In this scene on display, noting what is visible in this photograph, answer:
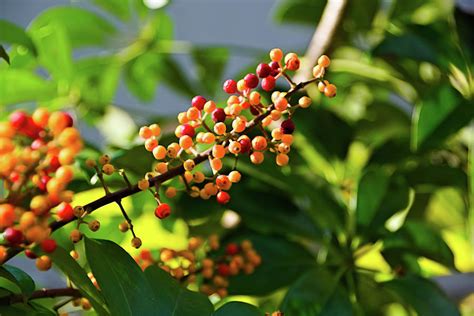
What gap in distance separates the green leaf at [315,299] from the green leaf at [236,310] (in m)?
0.07

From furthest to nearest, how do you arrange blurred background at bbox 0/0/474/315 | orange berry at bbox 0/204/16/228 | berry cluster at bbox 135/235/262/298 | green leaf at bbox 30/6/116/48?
green leaf at bbox 30/6/116/48, blurred background at bbox 0/0/474/315, berry cluster at bbox 135/235/262/298, orange berry at bbox 0/204/16/228

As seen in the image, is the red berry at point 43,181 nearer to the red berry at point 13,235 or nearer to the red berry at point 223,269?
the red berry at point 13,235

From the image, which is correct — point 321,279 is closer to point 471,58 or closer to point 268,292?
point 268,292

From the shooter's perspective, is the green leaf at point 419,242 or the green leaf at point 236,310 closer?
the green leaf at point 236,310

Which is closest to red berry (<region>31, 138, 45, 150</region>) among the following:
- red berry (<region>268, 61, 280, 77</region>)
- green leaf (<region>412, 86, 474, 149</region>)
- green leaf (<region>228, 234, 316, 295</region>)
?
red berry (<region>268, 61, 280, 77</region>)

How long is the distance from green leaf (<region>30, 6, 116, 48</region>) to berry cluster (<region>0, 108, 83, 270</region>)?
39 cm

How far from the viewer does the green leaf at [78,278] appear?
0.29m

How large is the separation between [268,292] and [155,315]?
0.54ft

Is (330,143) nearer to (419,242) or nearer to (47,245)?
(419,242)

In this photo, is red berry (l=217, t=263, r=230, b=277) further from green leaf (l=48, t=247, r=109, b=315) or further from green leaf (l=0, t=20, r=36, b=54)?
green leaf (l=0, t=20, r=36, b=54)

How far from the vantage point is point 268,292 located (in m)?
0.47

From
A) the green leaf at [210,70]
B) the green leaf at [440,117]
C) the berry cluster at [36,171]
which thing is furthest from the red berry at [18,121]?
the green leaf at [210,70]

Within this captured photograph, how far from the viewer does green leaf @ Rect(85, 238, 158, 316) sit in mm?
300

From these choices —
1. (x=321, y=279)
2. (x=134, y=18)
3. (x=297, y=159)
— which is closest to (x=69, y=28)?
(x=134, y=18)
